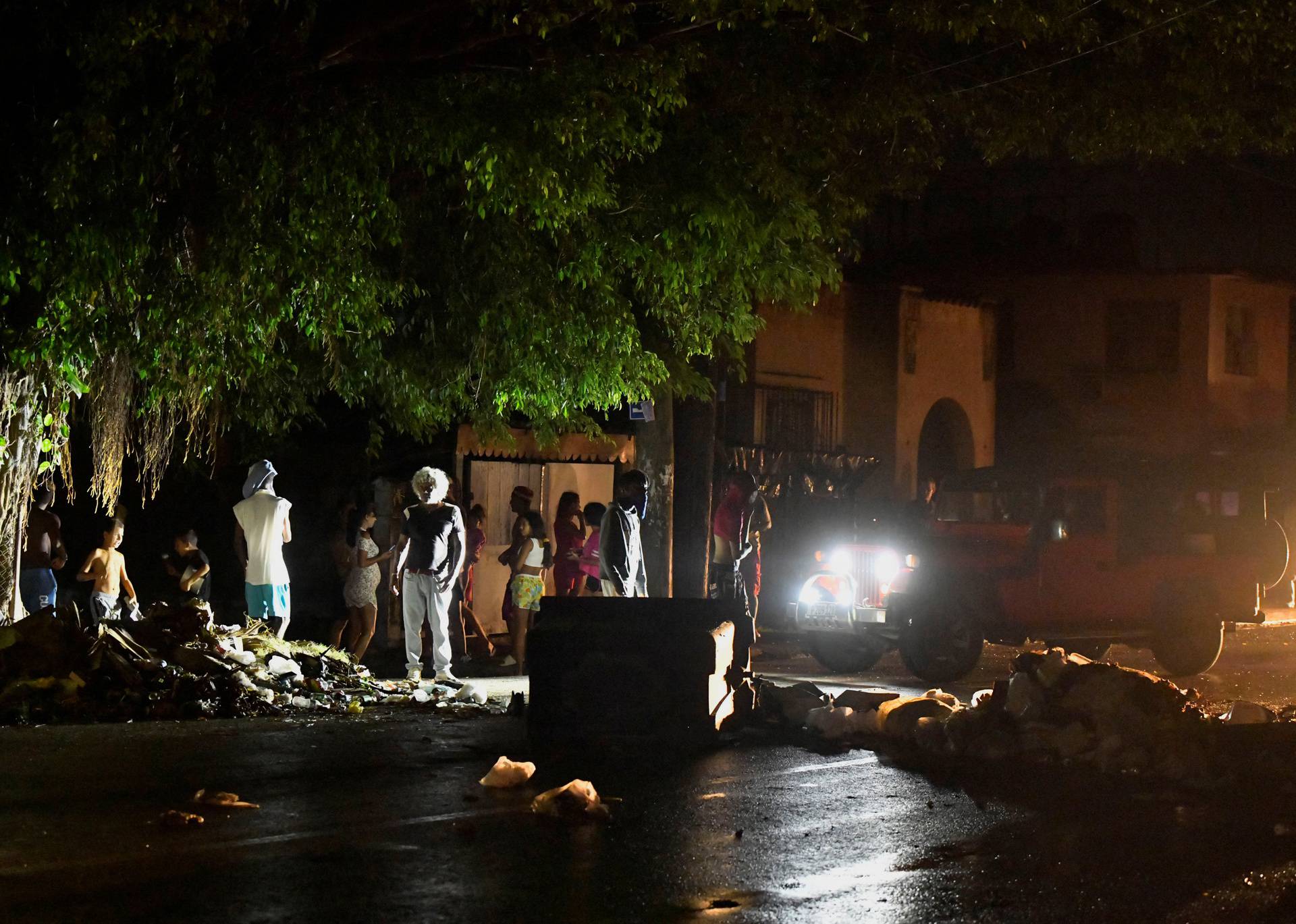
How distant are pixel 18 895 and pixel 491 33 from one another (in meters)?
7.38

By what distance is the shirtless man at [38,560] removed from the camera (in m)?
14.4

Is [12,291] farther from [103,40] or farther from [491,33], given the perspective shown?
[491,33]

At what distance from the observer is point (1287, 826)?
26.0 feet

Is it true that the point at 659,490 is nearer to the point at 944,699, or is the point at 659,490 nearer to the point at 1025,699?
the point at 944,699

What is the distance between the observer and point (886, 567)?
1574 cm

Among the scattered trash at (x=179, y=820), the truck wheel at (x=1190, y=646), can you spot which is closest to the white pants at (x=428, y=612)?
the scattered trash at (x=179, y=820)

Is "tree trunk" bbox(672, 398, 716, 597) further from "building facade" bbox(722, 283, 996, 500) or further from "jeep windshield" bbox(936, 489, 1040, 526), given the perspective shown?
"building facade" bbox(722, 283, 996, 500)

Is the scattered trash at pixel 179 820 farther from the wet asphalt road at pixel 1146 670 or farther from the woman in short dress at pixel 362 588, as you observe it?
the wet asphalt road at pixel 1146 670


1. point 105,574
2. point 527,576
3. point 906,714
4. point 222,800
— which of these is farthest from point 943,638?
point 222,800

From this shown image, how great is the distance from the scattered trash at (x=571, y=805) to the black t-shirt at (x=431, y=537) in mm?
5901

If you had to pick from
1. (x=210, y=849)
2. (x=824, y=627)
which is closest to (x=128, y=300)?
(x=210, y=849)

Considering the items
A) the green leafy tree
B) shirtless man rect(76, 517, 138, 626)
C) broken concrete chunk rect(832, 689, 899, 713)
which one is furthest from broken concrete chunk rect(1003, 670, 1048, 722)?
shirtless man rect(76, 517, 138, 626)

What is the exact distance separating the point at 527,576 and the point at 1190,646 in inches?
268

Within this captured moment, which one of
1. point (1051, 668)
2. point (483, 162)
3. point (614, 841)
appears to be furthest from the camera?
point (483, 162)
